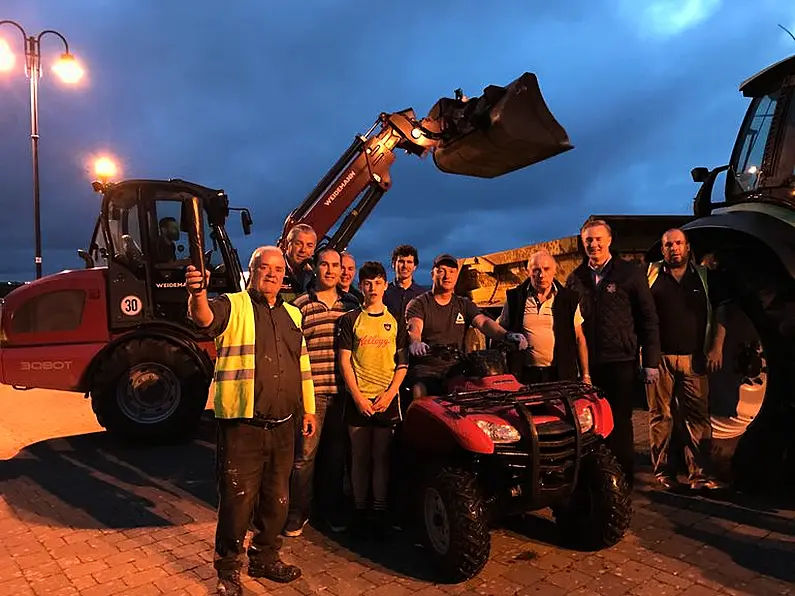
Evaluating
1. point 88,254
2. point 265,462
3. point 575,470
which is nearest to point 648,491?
point 575,470

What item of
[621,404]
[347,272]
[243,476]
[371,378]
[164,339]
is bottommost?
[243,476]

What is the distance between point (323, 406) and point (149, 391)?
355 cm

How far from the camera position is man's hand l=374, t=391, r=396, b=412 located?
3.98 metres

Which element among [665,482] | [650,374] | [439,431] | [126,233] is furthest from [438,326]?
[126,233]

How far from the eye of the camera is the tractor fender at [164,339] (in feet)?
22.6

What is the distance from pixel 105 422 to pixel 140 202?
8.10ft

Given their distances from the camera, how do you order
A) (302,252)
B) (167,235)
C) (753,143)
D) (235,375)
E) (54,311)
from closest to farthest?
(235,375)
(302,252)
(753,143)
(54,311)
(167,235)

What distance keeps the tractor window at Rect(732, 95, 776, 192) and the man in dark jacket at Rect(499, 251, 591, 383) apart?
216cm

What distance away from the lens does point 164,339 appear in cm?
698

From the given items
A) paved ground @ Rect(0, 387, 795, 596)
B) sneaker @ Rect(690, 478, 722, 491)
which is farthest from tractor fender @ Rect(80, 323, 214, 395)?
sneaker @ Rect(690, 478, 722, 491)

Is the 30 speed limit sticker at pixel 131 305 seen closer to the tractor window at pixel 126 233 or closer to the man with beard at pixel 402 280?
the tractor window at pixel 126 233

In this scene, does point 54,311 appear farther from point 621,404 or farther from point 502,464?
point 621,404

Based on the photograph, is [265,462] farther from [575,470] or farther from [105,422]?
[105,422]

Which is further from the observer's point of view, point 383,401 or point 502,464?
point 383,401
